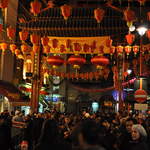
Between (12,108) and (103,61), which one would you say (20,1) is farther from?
(103,61)

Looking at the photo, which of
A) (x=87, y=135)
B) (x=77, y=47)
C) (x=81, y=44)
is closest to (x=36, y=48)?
(x=77, y=47)

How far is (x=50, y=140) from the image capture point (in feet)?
13.9

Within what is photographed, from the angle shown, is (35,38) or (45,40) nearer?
(45,40)

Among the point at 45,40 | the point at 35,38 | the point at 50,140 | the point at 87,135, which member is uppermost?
the point at 35,38

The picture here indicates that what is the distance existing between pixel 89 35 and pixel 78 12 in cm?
170

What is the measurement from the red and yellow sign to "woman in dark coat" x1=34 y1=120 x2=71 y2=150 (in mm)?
13736

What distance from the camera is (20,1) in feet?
86.3

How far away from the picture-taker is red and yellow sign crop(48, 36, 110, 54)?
1794 centimetres

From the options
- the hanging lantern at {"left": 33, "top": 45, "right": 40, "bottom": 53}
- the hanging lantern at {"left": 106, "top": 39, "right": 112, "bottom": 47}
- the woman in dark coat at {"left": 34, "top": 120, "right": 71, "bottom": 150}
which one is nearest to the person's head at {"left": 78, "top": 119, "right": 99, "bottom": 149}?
the woman in dark coat at {"left": 34, "top": 120, "right": 71, "bottom": 150}

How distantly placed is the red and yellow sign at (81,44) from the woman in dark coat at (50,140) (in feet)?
45.1

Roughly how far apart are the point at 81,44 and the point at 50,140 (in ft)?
46.8

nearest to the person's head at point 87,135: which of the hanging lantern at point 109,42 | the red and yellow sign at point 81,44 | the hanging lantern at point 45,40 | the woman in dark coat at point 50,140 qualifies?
the woman in dark coat at point 50,140

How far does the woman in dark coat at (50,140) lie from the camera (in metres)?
4.14

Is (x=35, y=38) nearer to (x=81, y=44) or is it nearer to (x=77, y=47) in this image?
(x=77, y=47)
